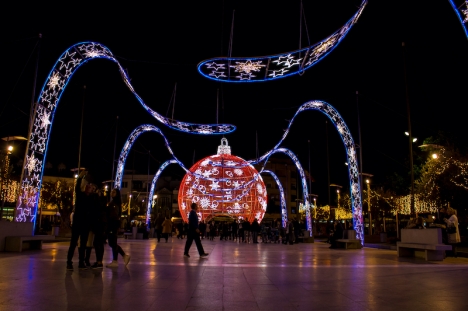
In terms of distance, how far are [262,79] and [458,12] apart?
7109 millimetres

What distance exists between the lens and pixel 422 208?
38.0 metres

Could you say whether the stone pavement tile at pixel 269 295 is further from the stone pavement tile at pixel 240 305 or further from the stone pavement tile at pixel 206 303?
the stone pavement tile at pixel 206 303

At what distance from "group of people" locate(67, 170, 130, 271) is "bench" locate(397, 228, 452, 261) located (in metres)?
8.85

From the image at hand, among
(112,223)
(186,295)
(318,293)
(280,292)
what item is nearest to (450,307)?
(318,293)

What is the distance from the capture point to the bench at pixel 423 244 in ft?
44.7

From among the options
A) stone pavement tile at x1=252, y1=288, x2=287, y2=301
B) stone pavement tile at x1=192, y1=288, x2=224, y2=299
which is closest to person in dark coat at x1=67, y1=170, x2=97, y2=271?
stone pavement tile at x1=192, y1=288, x2=224, y2=299

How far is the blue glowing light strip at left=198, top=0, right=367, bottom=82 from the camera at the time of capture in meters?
14.0

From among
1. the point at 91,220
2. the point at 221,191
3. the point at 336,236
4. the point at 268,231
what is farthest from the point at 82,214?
the point at 221,191

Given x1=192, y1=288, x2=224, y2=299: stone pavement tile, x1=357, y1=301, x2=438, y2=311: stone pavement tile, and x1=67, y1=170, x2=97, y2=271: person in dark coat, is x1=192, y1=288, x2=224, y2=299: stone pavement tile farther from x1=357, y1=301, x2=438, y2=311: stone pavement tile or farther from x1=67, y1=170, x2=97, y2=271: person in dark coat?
x1=67, y1=170, x2=97, y2=271: person in dark coat

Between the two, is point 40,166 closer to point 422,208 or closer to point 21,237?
point 21,237

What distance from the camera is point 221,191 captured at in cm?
5194

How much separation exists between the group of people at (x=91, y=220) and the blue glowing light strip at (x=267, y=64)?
5998 mm

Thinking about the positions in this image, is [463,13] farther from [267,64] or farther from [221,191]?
[221,191]

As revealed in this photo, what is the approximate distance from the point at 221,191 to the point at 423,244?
38.4 metres
